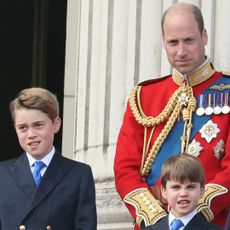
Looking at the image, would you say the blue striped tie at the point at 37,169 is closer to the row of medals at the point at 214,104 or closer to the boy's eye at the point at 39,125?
the boy's eye at the point at 39,125

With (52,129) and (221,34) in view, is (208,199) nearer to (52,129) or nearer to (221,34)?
(52,129)

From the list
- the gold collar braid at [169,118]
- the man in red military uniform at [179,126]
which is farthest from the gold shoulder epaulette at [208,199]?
the gold collar braid at [169,118]

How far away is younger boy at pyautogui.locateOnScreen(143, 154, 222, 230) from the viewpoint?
630 cm

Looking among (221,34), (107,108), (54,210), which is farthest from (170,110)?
(107,108)

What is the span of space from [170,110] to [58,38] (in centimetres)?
640

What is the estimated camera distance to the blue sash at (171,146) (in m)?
6.83

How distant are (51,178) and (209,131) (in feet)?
2.91

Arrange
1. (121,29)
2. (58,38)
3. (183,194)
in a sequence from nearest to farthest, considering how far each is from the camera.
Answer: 1. (183,194)
2. (121,29)
3. (58,38)

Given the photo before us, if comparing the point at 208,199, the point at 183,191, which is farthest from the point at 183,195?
the point at 208,199

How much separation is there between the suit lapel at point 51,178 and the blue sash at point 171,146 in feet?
1.58

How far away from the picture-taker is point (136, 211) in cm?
665

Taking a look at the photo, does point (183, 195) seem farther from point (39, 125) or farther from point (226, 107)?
point (39, 125)

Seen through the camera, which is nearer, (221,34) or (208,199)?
(208,199)

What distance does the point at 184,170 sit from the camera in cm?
630
